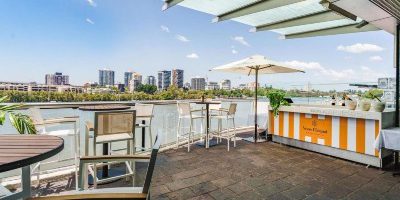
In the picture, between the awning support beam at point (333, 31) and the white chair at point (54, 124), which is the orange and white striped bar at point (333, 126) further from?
the white chair at point (54, 124)

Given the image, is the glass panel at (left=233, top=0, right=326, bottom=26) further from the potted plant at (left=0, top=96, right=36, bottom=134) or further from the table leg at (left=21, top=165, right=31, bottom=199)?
the table leg at (left=21, top=165, right=31, bottom=199)

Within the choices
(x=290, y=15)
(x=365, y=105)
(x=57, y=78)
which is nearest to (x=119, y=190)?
(x=365, y=105)

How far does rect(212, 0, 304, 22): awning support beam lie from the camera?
5.56m

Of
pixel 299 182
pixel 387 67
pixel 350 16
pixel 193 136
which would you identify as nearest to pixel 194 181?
pixel 299 182

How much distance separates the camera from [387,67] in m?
4.93

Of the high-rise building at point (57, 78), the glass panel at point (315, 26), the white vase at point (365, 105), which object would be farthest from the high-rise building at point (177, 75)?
the white vase at point (365, 105)

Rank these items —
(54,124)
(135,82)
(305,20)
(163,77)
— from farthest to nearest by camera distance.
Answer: (163,77) < (135,82) < (305,20) < (54,124)

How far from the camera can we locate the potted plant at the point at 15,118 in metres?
2.46

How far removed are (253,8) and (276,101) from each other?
91.9 inches

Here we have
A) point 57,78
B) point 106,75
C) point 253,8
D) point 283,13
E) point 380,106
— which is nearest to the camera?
point 380,106

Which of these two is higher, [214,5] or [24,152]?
[214,5]

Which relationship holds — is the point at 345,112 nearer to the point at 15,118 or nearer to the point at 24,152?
the point at 24,152

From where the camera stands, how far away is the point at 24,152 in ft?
4.68

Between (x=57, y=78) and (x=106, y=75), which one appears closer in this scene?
(x=57, y=78)
